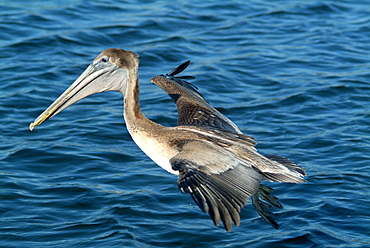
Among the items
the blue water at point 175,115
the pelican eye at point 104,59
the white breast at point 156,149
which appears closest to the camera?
the white breast at point 156,149

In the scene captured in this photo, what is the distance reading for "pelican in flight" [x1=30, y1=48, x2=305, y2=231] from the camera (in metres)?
4.88

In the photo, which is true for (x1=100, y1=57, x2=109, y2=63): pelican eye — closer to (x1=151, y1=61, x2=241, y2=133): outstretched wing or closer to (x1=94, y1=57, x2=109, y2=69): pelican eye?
(x1=94, y1=57, x2=109, y2=69): pelican eye

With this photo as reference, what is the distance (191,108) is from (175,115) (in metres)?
2.34

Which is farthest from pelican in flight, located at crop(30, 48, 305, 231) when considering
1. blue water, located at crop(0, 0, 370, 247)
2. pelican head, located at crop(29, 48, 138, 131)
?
blue water, located at crop(0, 0, 370, 247)

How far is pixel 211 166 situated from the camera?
516 cm

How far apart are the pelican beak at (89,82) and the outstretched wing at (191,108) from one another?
3.02 ft

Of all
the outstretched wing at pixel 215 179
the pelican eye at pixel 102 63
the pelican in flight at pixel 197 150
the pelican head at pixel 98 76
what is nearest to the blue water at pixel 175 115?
the pelican in flight at pixel 197 150

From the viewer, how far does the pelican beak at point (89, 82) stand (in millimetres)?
5957

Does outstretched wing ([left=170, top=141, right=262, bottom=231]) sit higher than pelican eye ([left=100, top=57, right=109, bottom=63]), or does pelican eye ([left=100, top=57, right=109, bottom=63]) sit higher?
pelican eye ([left=100, top=57, right=109, bottom=63])

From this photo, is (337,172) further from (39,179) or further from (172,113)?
(39,179)

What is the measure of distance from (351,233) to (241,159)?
167 centimetres

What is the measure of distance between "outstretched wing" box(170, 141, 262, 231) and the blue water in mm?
1249

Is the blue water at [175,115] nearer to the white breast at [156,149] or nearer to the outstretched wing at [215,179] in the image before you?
the white breast at [156,149]

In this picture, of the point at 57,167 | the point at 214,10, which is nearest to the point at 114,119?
the point at 57,167
